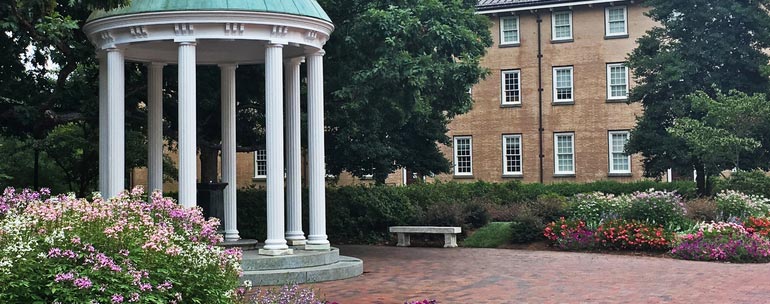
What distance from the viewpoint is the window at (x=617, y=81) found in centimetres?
4697

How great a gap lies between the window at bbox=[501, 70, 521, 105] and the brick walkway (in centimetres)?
2661

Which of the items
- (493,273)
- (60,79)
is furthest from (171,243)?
(60,79)

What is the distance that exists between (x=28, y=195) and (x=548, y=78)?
38.4 meters

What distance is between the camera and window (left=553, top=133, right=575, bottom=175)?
157 feet

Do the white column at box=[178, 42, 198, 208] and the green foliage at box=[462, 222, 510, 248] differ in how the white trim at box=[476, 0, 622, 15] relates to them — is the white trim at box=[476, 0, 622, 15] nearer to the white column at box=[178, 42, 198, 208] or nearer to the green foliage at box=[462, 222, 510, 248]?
the green foliage at box=[462, 222, 510, 248]

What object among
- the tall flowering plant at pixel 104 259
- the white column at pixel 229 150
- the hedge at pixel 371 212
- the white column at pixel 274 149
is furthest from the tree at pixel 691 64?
the tall flowering plant at pixel 104 259

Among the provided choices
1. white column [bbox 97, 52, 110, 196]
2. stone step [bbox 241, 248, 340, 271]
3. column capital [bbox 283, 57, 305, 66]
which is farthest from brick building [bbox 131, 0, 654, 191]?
stone step [bbox 241, 248, 340, 271]

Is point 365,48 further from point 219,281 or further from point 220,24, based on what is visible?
point 219,281

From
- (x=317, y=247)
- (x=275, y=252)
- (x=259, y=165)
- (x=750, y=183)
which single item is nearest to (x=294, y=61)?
(x=317, y=247)

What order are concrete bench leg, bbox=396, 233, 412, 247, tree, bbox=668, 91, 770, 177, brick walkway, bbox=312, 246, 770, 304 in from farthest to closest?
tree, bbox=668, 91, 770, 177
concrete bench leg, bbox=396, 233, 412, 247
brick walkway, bbox=312, 246, 770, 304

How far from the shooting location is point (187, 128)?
17.0 metres

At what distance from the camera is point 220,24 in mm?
16953

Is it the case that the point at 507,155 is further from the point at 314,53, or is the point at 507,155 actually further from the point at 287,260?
the point at 287,260

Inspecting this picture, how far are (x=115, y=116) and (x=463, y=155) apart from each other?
110 ft
